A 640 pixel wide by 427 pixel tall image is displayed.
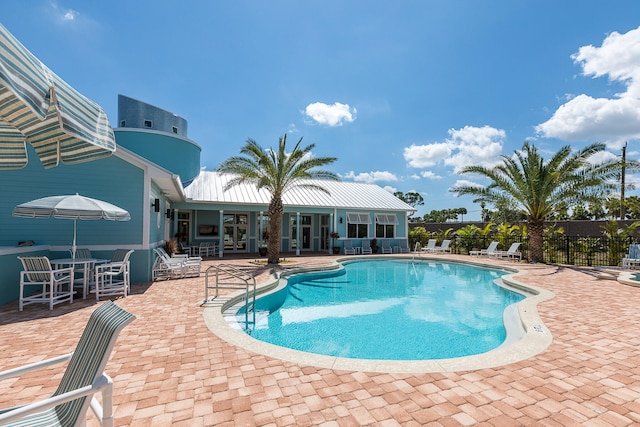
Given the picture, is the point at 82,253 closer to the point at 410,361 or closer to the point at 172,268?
the point at 172,268

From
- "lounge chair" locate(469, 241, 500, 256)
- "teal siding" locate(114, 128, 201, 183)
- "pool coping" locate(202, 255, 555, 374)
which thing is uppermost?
"teal siding" locate(114, 128, 201, 183)

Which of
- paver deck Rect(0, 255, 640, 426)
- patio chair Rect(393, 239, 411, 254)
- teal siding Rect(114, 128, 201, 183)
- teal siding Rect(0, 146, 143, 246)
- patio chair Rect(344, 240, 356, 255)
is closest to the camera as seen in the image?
paver deck Rect(0, 255, 640, 426)

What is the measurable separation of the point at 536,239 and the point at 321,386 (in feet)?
54.6

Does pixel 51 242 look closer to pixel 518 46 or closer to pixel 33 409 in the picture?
pixel 33 409

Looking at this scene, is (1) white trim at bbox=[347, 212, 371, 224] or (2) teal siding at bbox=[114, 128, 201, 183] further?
(1) white trim at bbox=[347, 212, 371, 224]

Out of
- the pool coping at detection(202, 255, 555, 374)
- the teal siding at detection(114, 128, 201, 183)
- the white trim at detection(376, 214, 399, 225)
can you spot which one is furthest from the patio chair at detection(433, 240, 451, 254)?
the teal siding at detection(114, 128, 201, 183)

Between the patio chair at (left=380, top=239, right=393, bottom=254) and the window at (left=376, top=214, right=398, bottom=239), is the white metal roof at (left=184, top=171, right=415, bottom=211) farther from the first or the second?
the patio chair at (left=380, top=239, right=393, bottom=254)

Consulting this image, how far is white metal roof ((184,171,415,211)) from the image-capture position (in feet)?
57.8

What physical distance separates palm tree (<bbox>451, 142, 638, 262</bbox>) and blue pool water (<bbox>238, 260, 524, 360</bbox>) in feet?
17.7

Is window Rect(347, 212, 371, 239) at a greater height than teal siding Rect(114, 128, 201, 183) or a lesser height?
lesser

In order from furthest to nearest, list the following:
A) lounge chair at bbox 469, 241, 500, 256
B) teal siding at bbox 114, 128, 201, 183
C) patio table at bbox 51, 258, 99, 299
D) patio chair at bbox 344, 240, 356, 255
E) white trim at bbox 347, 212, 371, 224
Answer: white trim at bbox 347, 212, 371, 224, patio chair at bbox 344, 240, 356, 255, lounge chair at bbox 469, 241, 500, 256, teal siding at bbox 114, 128, 201, 183, patio table at bbox 51, 258, 99, 299

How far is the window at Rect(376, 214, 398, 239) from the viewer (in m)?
22.0

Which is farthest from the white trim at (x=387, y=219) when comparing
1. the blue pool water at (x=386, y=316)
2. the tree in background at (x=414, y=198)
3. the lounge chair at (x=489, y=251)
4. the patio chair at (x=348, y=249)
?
the tree in background at (x=414, y=198)

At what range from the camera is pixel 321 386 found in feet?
10.6
